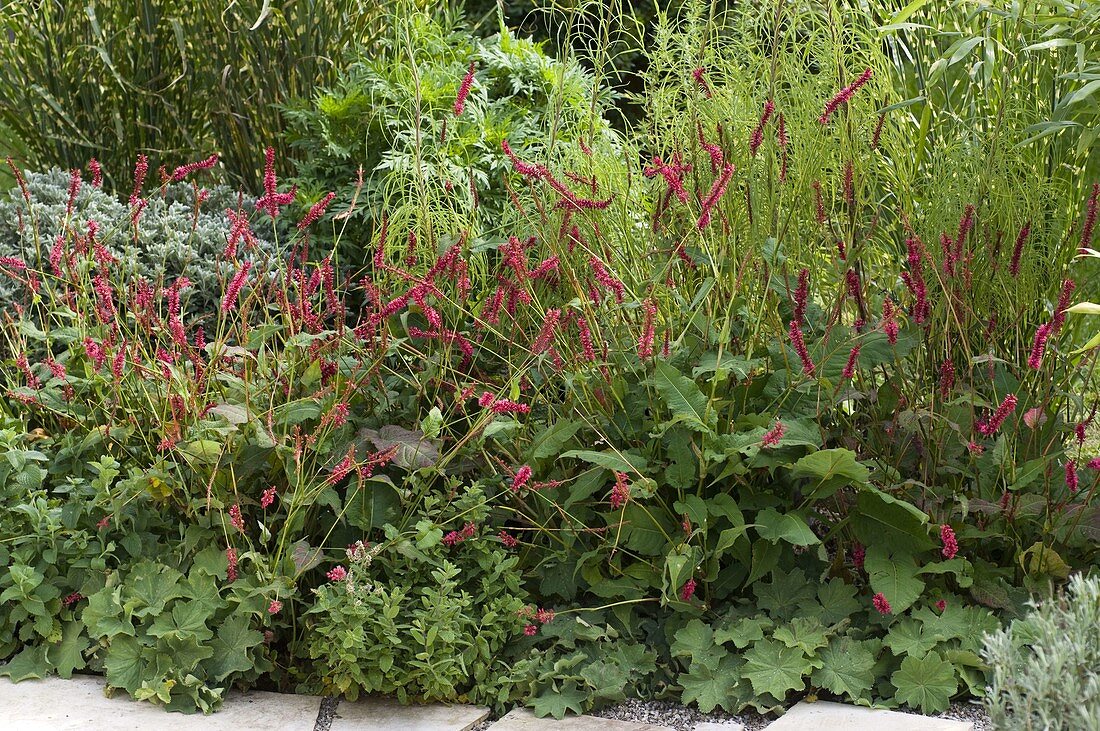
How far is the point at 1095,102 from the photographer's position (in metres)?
2.82

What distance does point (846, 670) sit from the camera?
2.31 meters

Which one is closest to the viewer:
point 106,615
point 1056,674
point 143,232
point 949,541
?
point 1056,674

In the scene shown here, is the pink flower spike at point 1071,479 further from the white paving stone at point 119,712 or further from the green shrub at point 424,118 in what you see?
the green shrub at point 424,118

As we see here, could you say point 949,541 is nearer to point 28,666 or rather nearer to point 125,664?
point 125,664

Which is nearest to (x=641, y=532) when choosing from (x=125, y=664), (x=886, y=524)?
(x=886, y=524)

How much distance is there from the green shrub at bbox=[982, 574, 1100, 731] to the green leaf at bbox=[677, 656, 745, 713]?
0.69 metres

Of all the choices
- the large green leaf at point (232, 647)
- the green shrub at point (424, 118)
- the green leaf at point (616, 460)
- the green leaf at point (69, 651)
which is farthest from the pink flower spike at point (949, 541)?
the green shrub at point (424, 118)

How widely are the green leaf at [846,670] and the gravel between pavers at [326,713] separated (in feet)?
3.27

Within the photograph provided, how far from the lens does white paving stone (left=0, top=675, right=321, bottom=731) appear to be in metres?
2.27

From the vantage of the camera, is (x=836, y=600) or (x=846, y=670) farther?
(x=836, y=600)

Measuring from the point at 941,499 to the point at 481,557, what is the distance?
1.02 m

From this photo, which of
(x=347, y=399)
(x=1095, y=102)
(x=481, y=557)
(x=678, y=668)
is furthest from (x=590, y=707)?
(x=1095, y=102)

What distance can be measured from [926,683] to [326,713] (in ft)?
4.04

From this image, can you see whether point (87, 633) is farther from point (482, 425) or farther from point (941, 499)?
point (941, 499)
